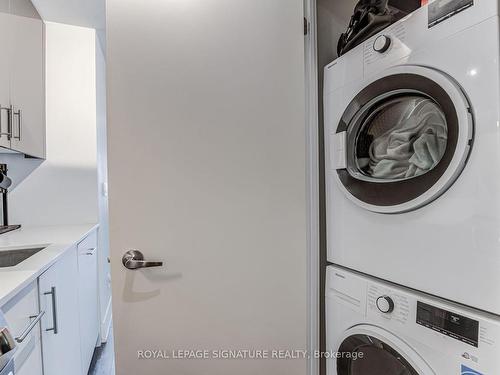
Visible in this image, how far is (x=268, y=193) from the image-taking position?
1.14m

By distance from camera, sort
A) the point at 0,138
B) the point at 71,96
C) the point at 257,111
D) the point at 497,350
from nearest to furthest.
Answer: the point at 497,350, the point at 257,111, the point at 0,138, the point at 71,96

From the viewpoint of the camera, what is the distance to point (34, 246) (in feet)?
4.40

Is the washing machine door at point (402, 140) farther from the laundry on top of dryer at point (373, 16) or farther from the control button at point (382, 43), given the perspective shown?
the laundry on top of dryer at point (373, 16)

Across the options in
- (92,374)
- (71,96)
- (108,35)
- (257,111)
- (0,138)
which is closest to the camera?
(108,35)

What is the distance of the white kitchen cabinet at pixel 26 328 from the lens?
79 cm

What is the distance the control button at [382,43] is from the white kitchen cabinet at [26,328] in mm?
1335

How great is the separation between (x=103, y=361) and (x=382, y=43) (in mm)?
2456

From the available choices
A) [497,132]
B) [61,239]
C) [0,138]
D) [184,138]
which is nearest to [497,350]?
[497,132]

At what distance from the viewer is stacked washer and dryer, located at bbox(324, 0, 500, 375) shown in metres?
0.72

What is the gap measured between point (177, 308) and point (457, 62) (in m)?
1.16

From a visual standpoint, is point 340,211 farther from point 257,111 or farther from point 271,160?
point 257,111

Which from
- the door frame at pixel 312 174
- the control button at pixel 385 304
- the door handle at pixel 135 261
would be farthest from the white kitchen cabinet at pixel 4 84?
the control button at pixel 385 304

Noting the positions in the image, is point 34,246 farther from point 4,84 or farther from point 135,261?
point 4,84

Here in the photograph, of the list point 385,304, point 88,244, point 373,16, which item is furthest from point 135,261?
point 373,16
